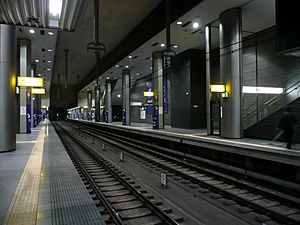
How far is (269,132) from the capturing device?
39.7 ft

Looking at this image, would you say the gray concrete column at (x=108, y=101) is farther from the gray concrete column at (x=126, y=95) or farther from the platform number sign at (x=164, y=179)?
the platform number sign at (x=164, y=179)

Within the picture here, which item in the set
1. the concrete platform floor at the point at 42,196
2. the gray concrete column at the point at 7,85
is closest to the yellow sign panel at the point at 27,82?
the gray concrete column at the point at 7,85

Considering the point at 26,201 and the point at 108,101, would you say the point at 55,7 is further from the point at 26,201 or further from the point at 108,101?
the point at 108,101

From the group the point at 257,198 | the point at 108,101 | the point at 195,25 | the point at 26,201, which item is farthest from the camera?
the point at 108,101

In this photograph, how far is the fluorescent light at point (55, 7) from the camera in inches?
197

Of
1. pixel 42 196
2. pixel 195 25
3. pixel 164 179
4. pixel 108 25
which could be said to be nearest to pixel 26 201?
pixel 42 196

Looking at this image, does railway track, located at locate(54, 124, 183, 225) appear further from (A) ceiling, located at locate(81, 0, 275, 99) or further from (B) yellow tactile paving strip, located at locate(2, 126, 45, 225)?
(A) ceiling, located at locate(81, 0, 275, 99)

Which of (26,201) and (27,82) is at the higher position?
(27,82)

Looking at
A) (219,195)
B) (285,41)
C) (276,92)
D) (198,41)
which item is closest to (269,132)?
(276,92)

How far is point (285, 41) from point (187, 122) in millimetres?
13152

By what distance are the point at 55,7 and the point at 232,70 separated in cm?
956

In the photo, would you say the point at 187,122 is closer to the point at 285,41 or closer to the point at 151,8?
the point at 151,8

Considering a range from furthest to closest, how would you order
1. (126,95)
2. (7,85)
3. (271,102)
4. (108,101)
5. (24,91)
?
(108,101), (126,95), (24,91), (271,102), (7,85)

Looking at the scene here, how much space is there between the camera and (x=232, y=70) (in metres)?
12.8
